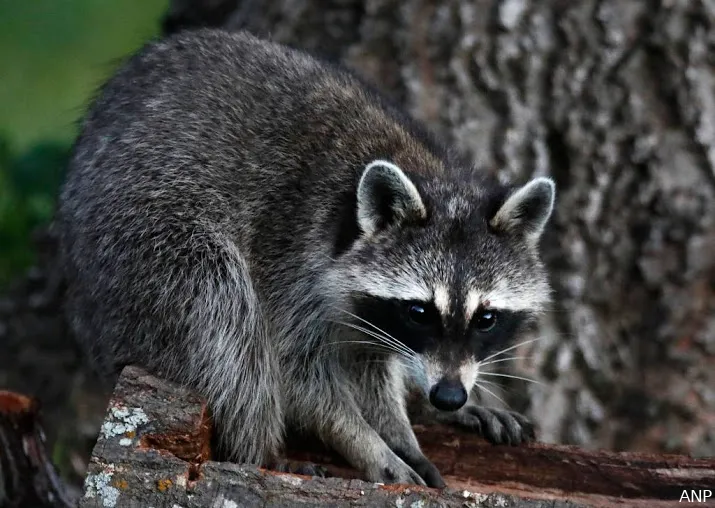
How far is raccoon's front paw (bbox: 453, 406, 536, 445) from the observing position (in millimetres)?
4082

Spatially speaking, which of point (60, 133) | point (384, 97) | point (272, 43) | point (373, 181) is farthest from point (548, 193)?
point (60, 133)

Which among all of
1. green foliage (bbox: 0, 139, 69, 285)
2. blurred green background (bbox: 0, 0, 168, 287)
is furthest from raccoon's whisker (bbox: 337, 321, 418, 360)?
blurred green background (bbox: 0, 0, 168, 287)

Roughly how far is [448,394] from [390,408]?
2.21 ft

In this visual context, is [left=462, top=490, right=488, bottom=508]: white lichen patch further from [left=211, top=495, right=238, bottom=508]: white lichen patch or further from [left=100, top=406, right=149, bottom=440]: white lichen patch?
[left=100, top=406, right=149, bottom=440]: white lichen patch

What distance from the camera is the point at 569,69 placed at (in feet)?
17.5

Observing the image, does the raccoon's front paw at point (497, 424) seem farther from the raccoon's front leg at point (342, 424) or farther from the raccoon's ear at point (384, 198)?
the raccoon's ear at point (384, 198)

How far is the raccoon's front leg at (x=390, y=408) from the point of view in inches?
158

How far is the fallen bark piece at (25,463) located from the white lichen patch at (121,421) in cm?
107

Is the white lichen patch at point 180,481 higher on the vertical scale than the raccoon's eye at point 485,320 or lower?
lower

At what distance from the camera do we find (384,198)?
383 centimetres

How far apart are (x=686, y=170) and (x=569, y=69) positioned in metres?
0.82

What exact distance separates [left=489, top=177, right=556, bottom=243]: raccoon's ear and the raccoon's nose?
701 mm

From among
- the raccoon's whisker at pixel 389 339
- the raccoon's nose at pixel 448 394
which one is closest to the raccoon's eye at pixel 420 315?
the raccoon's whisker at pixel 389 339

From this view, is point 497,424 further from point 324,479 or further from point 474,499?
point 324,479
